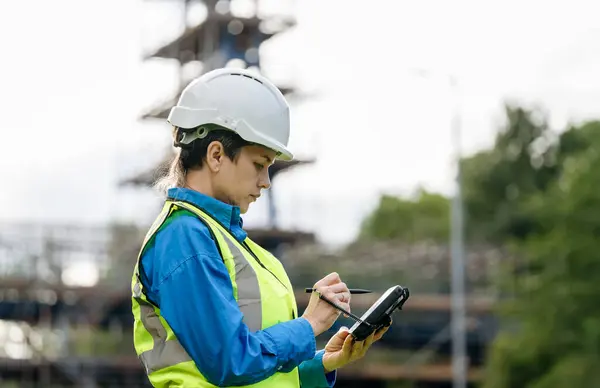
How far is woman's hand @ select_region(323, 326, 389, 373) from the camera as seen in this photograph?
4.78 metres

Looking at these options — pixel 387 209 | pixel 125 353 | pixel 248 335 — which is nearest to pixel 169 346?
pixel 248 335

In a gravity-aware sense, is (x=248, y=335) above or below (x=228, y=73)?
below

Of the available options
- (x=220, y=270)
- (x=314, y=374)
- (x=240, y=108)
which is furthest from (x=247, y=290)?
(x=314, y=374)

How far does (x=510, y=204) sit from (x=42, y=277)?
3259 cm

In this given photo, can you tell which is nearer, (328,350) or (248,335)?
(248,335)

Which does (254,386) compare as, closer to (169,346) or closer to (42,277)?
(169,346)

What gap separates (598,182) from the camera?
3750cm

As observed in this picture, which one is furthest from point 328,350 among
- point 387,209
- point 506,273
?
point 387,209

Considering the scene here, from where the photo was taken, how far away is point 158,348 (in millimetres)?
4410

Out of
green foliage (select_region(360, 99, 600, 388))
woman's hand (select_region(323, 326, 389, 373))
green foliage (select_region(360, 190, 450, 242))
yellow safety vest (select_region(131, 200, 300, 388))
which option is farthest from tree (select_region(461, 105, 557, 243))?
yellow safety vest (select_region(131, 200, 300, 388))

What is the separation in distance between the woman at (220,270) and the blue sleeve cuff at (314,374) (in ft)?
0.89

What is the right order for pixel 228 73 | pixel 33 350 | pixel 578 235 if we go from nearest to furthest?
pixel 228 73 → pixel 578 235 → pixel 33 350

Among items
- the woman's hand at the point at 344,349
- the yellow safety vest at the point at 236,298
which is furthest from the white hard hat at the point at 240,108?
the woman's hand at the point at 344,349

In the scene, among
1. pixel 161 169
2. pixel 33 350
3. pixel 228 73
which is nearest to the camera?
pixel 228 73
